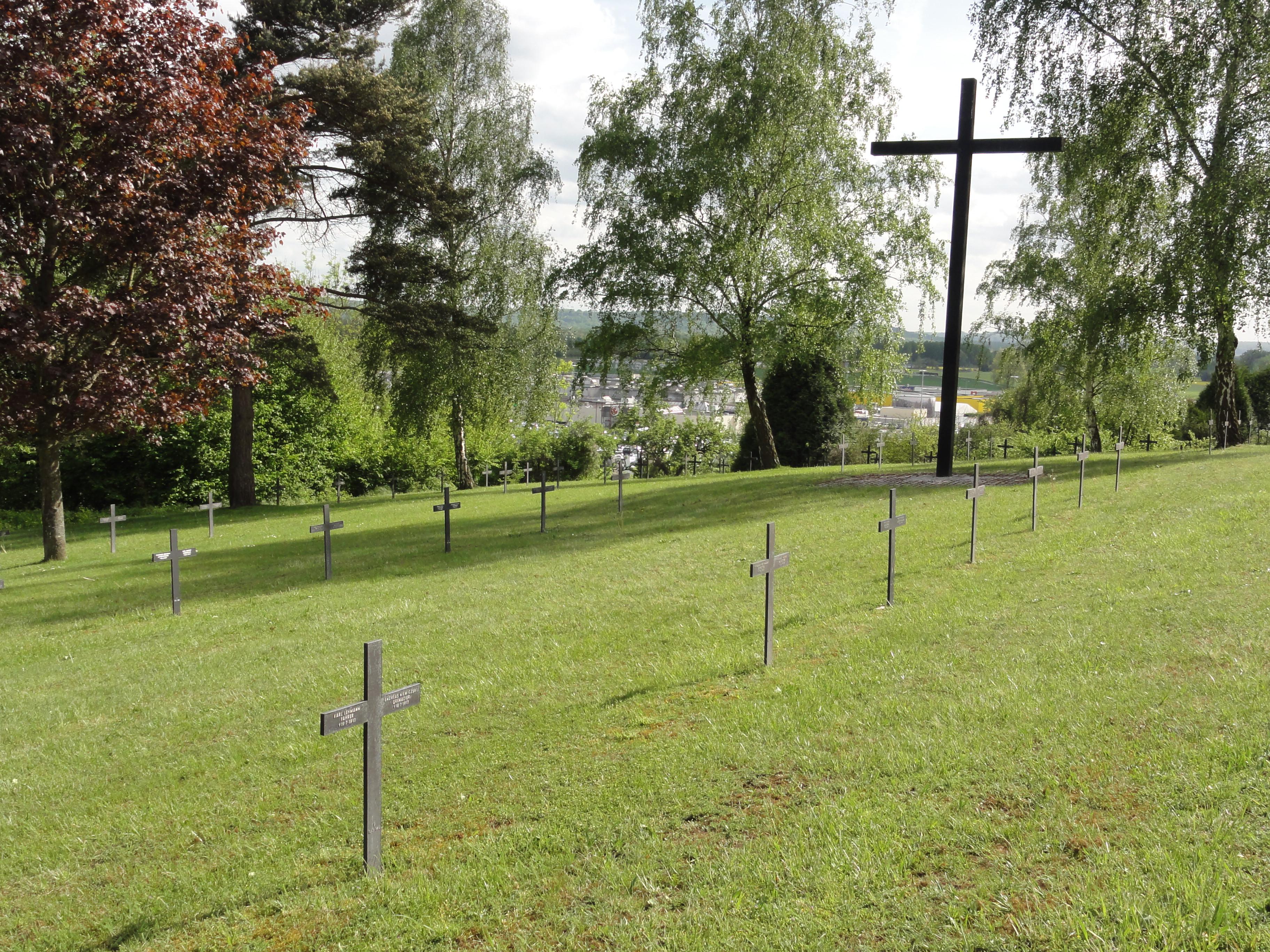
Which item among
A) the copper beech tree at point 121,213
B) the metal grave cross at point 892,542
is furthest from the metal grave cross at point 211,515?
the metal grave cross at point 892,542

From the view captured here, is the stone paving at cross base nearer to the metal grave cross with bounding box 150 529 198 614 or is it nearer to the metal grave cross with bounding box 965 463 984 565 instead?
the metal grave cross with bounding box 965 463 984 565

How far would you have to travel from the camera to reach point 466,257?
98.2 ft

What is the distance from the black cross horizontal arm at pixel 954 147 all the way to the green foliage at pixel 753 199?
9.04 meters

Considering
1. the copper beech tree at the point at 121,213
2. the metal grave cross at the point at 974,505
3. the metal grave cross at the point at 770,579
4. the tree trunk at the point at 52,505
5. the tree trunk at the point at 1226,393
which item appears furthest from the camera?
the tree trunk at the point at 1226,393

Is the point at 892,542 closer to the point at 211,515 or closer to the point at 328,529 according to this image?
the point at 328,529

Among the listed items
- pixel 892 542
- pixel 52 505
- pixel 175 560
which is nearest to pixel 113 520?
pixel 52 505

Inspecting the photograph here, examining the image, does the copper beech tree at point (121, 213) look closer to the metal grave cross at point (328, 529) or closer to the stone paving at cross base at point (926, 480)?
the metal grave cross at point (328, 529)

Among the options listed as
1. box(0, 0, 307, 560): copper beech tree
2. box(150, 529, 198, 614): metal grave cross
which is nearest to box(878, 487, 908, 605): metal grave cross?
box(150, 529, 198, 614): metal grave cross

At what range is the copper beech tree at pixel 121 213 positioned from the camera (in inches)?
522

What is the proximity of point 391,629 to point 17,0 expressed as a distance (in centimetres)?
1101

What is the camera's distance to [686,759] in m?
5.90

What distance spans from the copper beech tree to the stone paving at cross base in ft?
40.4

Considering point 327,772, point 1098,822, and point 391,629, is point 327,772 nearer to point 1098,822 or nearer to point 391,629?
point 391,629

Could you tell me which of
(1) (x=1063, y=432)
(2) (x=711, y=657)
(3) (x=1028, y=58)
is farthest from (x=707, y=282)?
(1) (x=1063, y=432)
